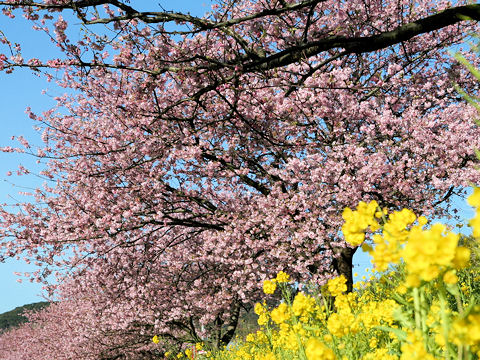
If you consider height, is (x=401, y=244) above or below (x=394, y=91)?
below

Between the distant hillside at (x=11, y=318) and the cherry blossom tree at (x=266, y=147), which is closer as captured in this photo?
the cherry blossom tree at (x=266, y=147)

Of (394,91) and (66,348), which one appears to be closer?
(394,91)

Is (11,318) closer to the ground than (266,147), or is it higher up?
higher up

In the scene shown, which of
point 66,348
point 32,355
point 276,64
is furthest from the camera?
point 32,355

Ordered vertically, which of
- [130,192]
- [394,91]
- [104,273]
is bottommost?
[104,273]

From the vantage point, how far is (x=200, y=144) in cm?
855

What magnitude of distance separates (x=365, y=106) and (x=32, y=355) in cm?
2676

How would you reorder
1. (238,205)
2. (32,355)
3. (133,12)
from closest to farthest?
1. (133,12)
2. (238,205)
3. (32,355)

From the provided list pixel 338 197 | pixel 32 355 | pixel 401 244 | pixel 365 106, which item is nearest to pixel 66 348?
pixel 32 355

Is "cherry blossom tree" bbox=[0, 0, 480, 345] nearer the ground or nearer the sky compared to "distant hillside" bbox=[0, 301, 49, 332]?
nearer the ground

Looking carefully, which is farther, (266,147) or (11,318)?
(11,318)

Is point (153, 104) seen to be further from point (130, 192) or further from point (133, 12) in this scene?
point (133, 12)

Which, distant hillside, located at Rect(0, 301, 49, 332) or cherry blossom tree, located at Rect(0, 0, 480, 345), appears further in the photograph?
distant hillside, located at Rect(0, 301, 49, 332)

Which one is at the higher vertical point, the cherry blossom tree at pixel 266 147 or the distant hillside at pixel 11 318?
the distant hillside at pixel 11 318
